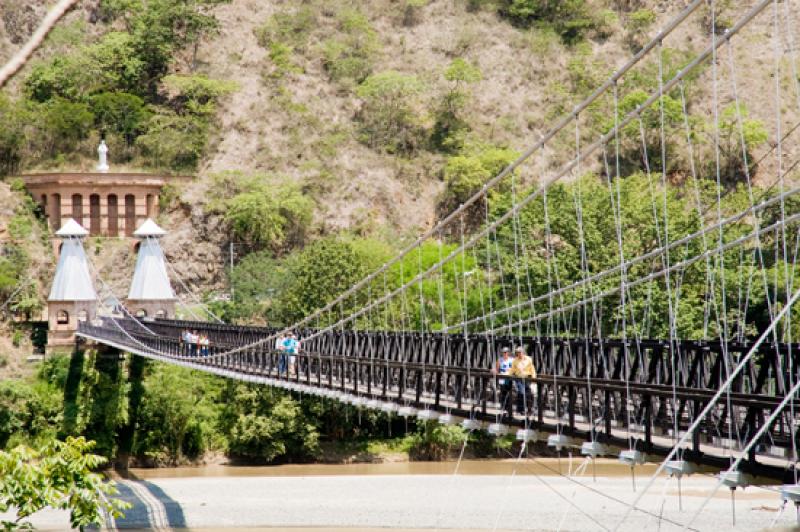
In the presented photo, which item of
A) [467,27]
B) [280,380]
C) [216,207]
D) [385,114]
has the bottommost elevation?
[280,380]

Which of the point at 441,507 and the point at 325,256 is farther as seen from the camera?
the point at 325,256

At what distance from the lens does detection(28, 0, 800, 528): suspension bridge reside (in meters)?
12.0

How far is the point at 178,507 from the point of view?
1133 inches

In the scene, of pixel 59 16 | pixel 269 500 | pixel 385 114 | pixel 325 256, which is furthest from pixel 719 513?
pixel 385 114

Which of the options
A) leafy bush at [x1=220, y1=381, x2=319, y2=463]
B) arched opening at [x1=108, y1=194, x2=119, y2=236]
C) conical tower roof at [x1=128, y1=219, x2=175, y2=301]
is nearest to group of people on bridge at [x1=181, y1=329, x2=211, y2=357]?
leafy bush at [x1=220, y1=381, x2=319, y2=463]

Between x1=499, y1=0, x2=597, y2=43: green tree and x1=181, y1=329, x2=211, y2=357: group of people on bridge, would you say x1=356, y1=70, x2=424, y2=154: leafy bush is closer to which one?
x1=499, y1=0, x2=597, y2=43: green tree

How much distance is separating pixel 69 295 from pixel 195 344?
1372cm

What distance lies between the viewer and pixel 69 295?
137 feet

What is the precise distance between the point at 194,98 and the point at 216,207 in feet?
26.2

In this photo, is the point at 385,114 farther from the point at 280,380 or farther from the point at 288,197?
the point at 280,380

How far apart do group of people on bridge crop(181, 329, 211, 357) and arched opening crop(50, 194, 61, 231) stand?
18758mm

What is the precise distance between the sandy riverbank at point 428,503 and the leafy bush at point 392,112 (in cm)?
2560

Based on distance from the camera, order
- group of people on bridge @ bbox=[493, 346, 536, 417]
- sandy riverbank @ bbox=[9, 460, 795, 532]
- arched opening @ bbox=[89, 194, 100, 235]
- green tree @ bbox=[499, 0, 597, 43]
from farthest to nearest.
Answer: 1. green tree @ bbox=[499, 0, 597, 43]
2. arched opening @ bbox=[89, 194, 100, 235]
3. sandy riverbank @ bbox=[9, 460, 795, 532]
4. group of people on bridge @ bbox=[493, 346, 536, 417]

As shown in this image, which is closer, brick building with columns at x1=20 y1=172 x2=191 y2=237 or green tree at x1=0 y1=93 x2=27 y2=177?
brick building with columns at x1=20 y1=172 x2=191 y2=237
